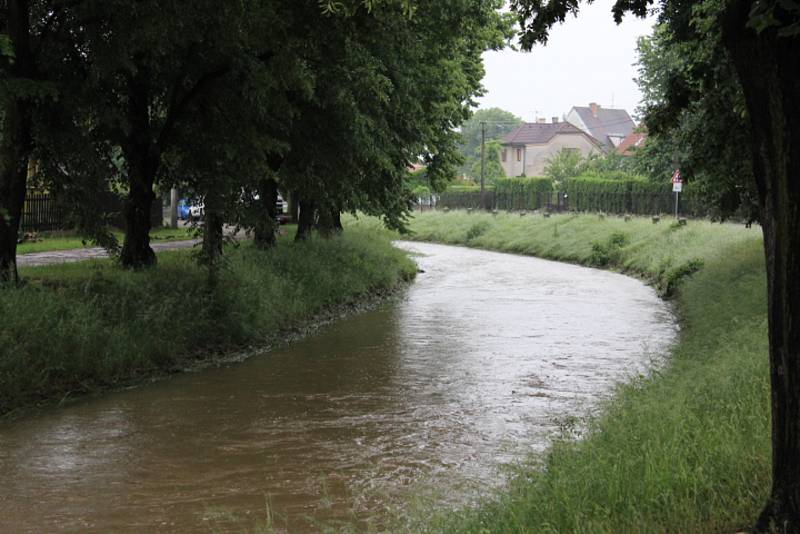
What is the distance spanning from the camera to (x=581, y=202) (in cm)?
6750

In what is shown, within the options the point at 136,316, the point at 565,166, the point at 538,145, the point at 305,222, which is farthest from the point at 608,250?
the point at 538,145

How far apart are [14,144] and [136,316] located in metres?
3.19

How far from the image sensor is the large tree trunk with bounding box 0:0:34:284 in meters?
13.7

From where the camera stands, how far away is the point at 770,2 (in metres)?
5.19

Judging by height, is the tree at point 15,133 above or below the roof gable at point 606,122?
below

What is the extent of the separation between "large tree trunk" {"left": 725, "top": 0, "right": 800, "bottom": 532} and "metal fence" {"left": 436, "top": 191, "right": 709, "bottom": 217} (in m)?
38.7

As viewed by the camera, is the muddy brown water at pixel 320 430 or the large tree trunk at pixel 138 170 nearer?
the muddy brown water at pixel 320 430

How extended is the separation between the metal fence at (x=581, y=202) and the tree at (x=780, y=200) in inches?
1522

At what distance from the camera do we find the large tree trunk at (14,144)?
1374cm

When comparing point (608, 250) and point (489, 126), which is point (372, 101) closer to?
point (608, 250)

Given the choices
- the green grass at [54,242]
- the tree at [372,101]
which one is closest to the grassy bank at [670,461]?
the tree at [372,101]

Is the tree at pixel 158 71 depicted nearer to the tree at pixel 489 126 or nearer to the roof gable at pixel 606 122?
the roof gable at pixel 606 122

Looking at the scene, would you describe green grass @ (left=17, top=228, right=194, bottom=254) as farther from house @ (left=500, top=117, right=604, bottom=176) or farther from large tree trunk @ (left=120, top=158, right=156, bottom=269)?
house @ (left=500, top=117, right=604, bottom=176)

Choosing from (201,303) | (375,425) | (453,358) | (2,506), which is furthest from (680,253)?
(2,506)
